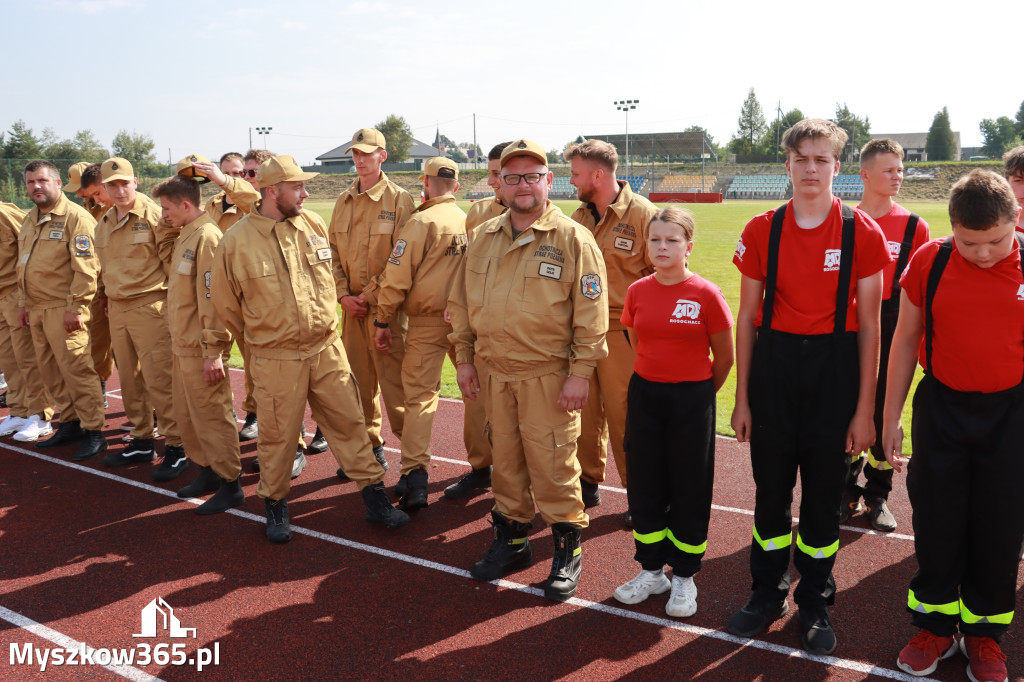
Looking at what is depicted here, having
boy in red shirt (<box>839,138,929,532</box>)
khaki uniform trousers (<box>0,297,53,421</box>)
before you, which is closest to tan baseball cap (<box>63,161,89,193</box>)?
khaki uniform trousers (<box>0,297,53,421</box>)

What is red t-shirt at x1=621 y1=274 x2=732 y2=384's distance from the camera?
3729mm

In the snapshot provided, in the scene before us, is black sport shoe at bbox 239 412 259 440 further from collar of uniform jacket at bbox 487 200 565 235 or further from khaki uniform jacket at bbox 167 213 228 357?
collar of uniform jacket at bbox 487 200 565 235

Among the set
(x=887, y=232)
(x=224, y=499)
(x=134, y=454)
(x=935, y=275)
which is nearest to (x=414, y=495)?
(x=224, y=499)

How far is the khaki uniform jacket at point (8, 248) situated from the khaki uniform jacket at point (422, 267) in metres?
4.55

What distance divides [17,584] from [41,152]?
53.0m

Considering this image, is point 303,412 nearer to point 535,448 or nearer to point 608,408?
point 535,448

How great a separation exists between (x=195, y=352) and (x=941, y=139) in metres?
104

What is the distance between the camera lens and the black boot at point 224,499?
532 centimetres

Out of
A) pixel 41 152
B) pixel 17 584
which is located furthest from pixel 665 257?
pixel 41 152

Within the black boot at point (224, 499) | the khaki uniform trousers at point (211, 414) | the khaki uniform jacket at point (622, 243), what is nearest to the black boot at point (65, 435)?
the khaki uniform trousers at point (211, 414)

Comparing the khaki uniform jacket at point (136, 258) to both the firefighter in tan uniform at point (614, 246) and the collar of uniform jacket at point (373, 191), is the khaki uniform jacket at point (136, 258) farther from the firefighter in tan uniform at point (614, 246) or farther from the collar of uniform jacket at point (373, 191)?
the firefighter in tan uniform at point (614, 246)

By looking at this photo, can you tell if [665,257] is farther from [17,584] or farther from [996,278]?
[17,584]

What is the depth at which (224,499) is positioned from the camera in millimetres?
5379

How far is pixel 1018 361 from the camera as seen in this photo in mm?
3035
